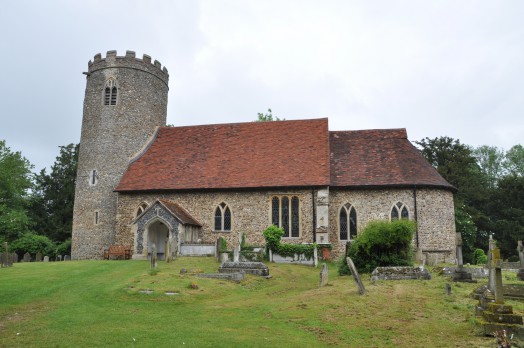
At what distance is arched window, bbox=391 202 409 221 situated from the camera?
2593 cm

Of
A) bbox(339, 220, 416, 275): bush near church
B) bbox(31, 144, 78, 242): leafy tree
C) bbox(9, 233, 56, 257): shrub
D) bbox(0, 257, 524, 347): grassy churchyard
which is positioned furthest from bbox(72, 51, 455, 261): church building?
bbox(31, 144, 78, 242): leafy tree

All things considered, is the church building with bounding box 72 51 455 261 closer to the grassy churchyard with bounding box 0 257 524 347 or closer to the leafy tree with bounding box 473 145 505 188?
the grassy churchyard with bounding box 0 257 524 347

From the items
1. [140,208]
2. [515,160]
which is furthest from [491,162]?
[140,208]

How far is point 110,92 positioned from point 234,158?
10.2 metres

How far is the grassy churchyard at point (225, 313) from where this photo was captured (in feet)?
30.3

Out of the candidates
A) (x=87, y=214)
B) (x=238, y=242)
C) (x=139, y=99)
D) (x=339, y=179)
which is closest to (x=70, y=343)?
(x=238, y=242)

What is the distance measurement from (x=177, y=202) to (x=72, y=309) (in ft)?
51.2

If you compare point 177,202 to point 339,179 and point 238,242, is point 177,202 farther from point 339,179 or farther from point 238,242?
point 339,179

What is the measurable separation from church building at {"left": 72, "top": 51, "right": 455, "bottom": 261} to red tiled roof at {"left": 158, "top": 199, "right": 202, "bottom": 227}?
10 cm

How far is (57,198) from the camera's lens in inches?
1897

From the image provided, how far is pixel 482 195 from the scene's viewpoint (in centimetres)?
4372

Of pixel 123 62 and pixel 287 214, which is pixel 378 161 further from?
pixel 123 62

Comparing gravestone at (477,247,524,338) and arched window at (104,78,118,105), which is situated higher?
arched window at (104,78,118,105)

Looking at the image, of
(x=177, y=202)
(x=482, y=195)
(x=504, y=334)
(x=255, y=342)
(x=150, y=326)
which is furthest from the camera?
(x=482, y=195)
